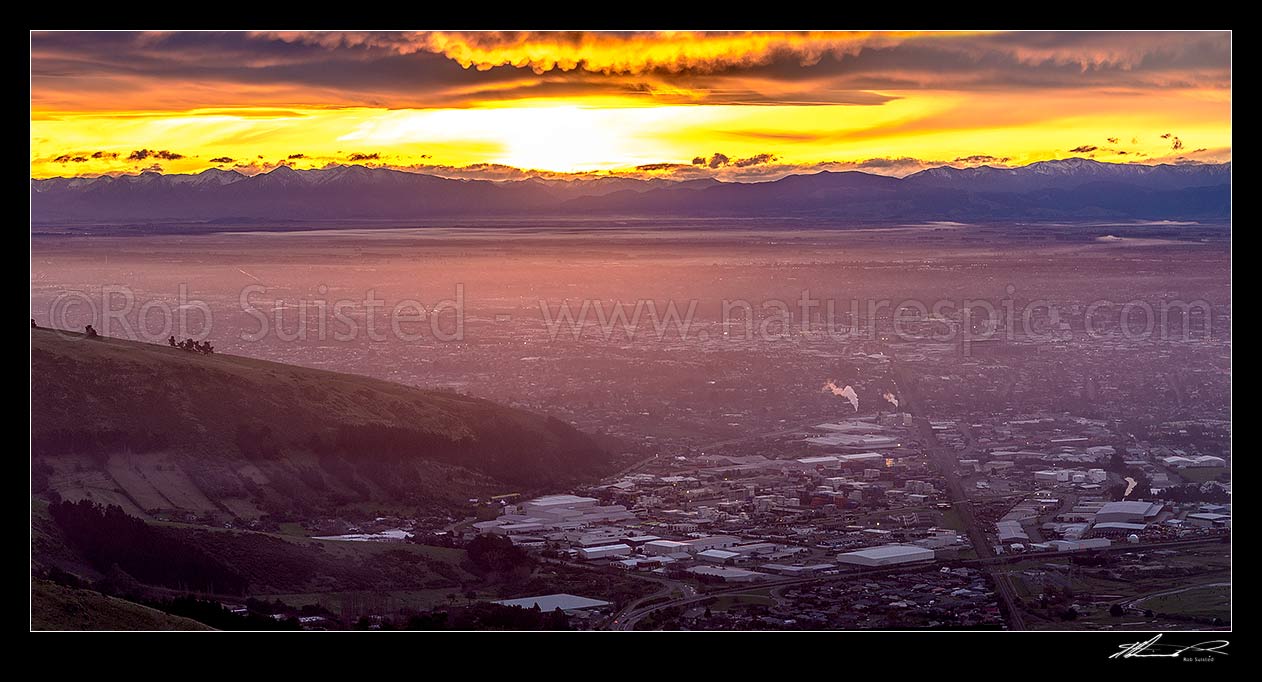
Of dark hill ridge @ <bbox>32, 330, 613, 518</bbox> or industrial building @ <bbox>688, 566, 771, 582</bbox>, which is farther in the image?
dark hill ridge @ <bbox>32, 330, 613, 518</bbox>

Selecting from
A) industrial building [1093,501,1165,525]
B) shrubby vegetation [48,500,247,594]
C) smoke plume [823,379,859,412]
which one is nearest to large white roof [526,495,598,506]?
smoke plume [823,379,859,412]

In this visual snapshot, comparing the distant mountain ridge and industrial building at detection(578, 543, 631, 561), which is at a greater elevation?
the distant mountain ridge

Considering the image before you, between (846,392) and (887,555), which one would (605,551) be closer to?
(887,555)

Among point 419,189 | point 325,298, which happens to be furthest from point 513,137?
point 325,298

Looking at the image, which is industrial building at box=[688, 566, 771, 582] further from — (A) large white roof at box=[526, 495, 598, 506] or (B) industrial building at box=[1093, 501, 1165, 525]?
(B) industrial building at box=[1093, 501, 1165, 525]

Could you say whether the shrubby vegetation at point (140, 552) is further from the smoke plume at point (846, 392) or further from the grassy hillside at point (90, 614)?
the smoke plume at point (846, 392)

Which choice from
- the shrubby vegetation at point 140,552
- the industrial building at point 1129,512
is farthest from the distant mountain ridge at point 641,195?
the shrubby vegetation at point 140,552

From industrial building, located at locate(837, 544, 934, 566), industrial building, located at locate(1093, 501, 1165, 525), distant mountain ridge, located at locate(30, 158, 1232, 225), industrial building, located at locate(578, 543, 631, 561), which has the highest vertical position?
distant mountain ridge, located at locate(30, 158, 1232, 225)
